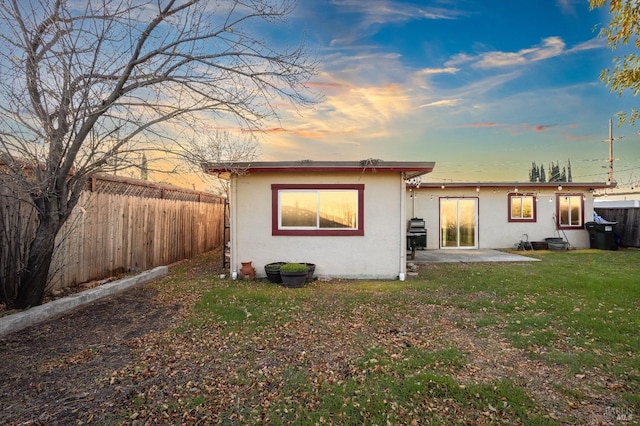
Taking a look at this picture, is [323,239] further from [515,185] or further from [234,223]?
[515,185]

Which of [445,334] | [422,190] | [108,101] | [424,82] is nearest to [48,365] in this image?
[108,101]

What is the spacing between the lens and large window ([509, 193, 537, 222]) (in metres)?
14.6

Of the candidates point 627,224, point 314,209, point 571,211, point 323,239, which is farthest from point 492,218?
point 314,209

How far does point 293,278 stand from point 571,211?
13.9 metres

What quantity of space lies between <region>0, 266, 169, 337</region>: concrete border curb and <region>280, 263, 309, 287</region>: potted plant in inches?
121

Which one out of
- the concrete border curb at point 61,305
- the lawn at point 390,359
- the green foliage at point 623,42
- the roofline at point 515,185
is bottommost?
the lawn at point 390,359

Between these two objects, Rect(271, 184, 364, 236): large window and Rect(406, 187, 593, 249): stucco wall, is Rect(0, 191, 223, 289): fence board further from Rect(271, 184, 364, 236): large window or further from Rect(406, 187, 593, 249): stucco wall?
Rect(406, 187, 593, 249): stucco wall

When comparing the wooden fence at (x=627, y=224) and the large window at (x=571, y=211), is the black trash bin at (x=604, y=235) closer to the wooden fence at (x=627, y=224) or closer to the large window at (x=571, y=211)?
the large window at (x=571, y=211)

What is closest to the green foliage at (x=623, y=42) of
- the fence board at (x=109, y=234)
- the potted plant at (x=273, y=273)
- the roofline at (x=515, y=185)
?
the potted plant at (x=273, y=273)

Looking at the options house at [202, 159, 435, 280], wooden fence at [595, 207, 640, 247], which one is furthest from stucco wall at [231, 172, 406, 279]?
wooden fence at [595, 207, 640, 247]

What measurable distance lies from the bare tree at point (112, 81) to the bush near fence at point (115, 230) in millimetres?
609

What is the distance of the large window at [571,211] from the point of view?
14781 millimetres

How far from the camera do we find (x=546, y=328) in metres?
4.73

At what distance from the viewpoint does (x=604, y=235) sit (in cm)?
1405
